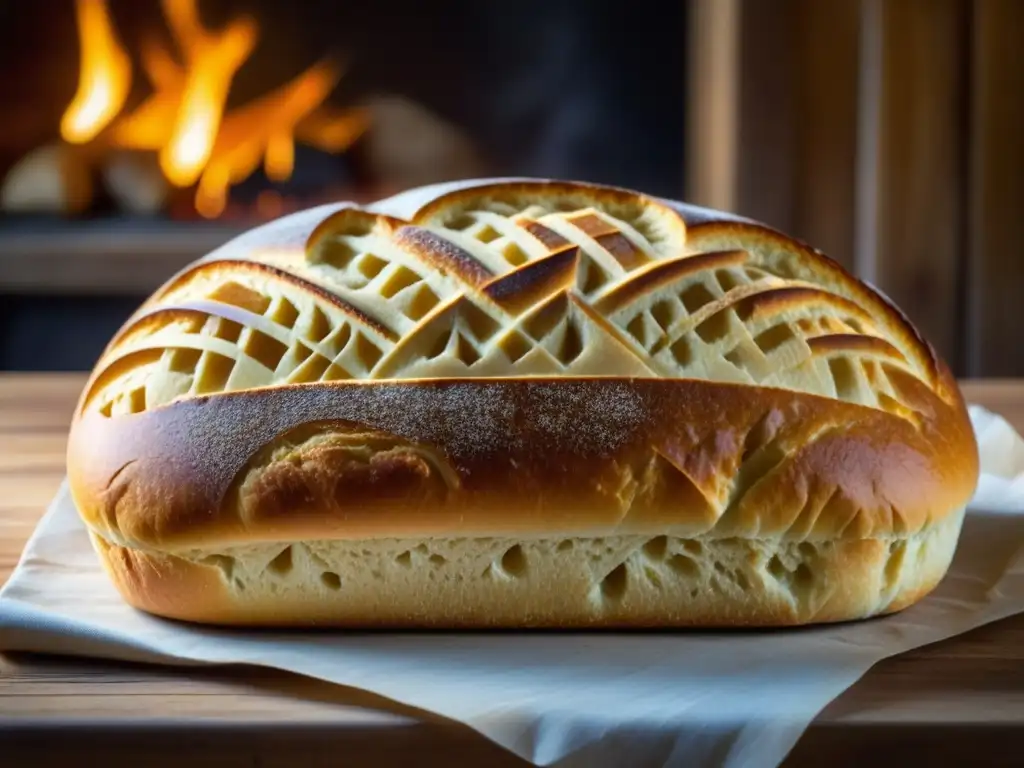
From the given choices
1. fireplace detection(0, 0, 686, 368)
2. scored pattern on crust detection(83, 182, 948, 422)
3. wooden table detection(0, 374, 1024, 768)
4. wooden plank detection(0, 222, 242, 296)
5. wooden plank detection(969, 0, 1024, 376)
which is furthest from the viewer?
fireplace detection(0, 0, 686, 368)

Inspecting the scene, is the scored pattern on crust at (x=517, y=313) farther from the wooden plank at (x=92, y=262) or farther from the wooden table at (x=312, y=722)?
the wooden plank at (x=92, y=262)

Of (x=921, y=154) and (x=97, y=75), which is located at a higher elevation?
(x=97, y=75)

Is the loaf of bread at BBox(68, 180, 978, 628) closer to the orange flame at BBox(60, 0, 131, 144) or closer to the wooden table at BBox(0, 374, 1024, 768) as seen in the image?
the wooden table at BBox(0, 374, 1024, 768)

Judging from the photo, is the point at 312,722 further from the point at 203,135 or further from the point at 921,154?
the point at 203,135

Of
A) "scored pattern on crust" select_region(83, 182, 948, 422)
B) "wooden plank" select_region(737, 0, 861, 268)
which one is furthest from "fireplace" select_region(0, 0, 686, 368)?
"scored pattern on crust" select_region(83, 182, 948, 422)

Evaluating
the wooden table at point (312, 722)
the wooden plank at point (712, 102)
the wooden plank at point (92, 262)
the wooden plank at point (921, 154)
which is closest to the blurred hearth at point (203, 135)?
the wooden plank at point (92, 262)

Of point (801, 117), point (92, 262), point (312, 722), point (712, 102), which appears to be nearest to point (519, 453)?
point (312, 722)
